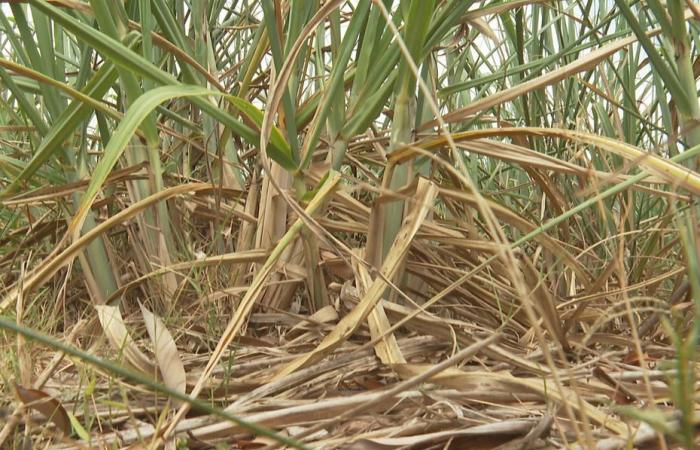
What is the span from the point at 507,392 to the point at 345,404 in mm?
133

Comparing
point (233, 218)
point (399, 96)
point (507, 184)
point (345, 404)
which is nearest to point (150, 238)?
point (233, 218)

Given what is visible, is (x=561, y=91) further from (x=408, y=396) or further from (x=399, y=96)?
(x=408, y=396)

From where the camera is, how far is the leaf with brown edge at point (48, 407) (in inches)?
23.2

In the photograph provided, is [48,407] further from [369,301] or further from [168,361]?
[369,301]

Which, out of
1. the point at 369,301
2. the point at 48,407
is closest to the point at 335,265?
the point at 369,301

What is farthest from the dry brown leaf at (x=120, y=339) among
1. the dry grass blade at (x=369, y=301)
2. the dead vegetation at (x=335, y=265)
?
the dry grass blade at (x=369, y=301)

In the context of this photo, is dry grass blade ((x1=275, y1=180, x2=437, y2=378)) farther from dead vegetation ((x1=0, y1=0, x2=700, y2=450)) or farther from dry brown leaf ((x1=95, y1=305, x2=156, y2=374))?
dry brown leaf ((x1=95, y1=305, x2=156, y2=374))

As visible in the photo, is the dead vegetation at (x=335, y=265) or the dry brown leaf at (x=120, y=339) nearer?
the dead vegetation at (x=335, y=265)

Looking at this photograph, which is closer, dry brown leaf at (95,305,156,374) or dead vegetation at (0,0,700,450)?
dead vegetation at (0,0,700,450)

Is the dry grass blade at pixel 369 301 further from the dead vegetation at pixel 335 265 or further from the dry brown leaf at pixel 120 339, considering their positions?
the dry brown leaf at pixel 120 339

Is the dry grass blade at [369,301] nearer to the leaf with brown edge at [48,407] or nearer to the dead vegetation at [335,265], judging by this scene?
the dead vegetation at [335,265]

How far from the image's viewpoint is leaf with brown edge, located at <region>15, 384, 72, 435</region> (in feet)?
1.93

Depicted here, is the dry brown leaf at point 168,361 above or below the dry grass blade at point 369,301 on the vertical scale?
below

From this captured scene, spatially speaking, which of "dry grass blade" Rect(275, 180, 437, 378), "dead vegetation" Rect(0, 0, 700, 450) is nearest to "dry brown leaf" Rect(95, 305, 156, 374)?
"dead vegetation" Rect(0, 0, 700, 450)
